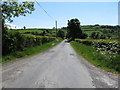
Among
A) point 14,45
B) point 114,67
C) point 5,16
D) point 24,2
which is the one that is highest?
point 24,2

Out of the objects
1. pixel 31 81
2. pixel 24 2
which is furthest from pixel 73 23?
pixel 31 81

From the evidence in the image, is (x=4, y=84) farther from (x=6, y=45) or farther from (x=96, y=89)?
(x=6, y=45)

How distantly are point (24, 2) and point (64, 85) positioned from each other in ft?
51.7

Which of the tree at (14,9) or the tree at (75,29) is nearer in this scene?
the tree at (14,9)

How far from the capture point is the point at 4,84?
18.9ft

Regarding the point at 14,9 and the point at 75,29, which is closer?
the point at 14,9

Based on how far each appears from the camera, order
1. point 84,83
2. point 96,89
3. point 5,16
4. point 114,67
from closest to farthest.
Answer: point 96,89, point 84,83, point 114,67, point 5,16

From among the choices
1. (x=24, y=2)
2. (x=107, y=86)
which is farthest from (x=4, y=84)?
(x=24, y=2)

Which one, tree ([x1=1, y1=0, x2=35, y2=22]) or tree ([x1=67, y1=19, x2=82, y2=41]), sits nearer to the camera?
tree ([x1=1, y1=0, x2=35, y2=22])

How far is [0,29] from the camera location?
13859mm

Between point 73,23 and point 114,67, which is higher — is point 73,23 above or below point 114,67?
above

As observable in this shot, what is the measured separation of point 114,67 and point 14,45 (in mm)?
11144

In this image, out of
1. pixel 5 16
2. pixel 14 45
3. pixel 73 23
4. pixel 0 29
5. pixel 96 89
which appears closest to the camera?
pixel 96 89

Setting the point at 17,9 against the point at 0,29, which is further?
the point at 17,9
